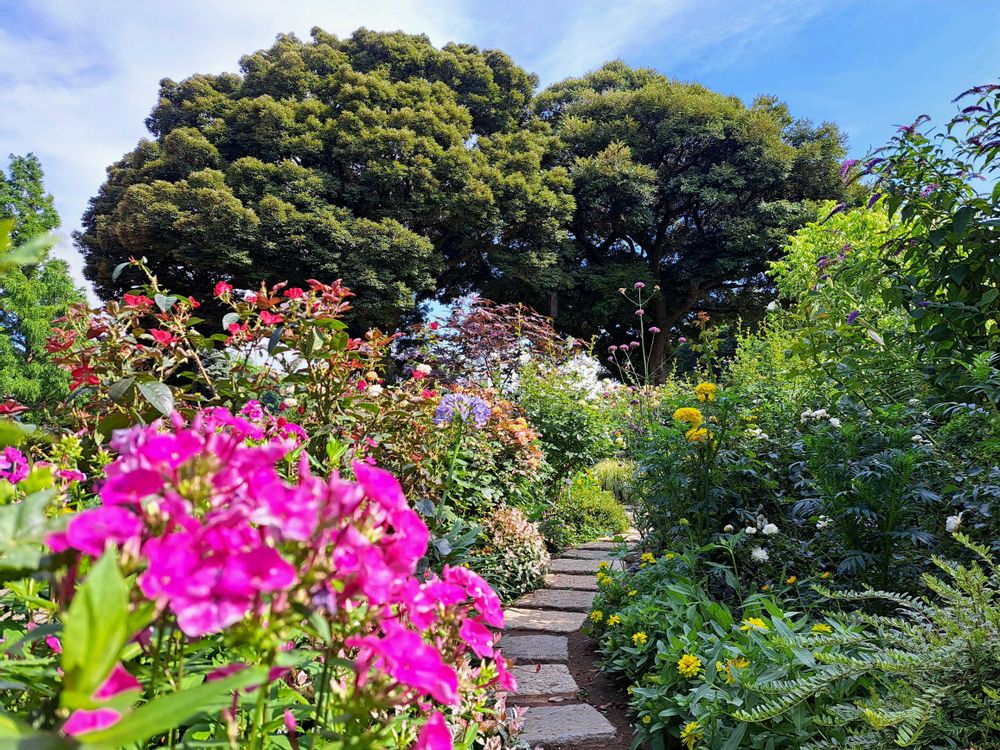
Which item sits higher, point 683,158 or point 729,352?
point 683,158

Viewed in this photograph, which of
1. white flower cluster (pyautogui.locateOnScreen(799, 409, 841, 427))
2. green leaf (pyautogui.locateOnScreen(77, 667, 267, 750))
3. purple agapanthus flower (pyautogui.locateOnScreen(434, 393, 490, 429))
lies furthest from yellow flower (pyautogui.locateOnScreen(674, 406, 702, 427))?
green leaf (pyautogui.locateOnScreen(77, 667, 267, 750))

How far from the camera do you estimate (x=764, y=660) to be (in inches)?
67.5

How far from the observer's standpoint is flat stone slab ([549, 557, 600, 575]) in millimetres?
4035

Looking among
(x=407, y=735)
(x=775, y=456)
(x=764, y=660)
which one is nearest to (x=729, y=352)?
(x=775, y=456)

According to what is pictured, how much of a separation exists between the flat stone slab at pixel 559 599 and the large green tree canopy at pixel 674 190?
38.4ft

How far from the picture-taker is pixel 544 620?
10.3 feet

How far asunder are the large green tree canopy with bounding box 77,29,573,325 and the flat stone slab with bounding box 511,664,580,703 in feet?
34.7

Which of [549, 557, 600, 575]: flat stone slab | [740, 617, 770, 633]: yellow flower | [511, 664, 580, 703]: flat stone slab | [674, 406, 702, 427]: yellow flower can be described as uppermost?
[674, 406, 702, 427]: yellow flower

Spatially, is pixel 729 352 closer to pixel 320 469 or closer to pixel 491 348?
pixel 491 348

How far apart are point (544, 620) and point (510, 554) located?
445mm

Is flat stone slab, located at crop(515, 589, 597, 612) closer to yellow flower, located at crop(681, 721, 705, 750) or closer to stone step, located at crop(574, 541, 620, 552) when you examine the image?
stone step, located at crop(574, 541, 620, 552)

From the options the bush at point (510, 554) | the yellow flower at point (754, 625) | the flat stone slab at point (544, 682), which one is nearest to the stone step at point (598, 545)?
the bush at point (510, 554)

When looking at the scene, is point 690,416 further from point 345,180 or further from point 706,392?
point 345,180

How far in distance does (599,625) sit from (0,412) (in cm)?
258
